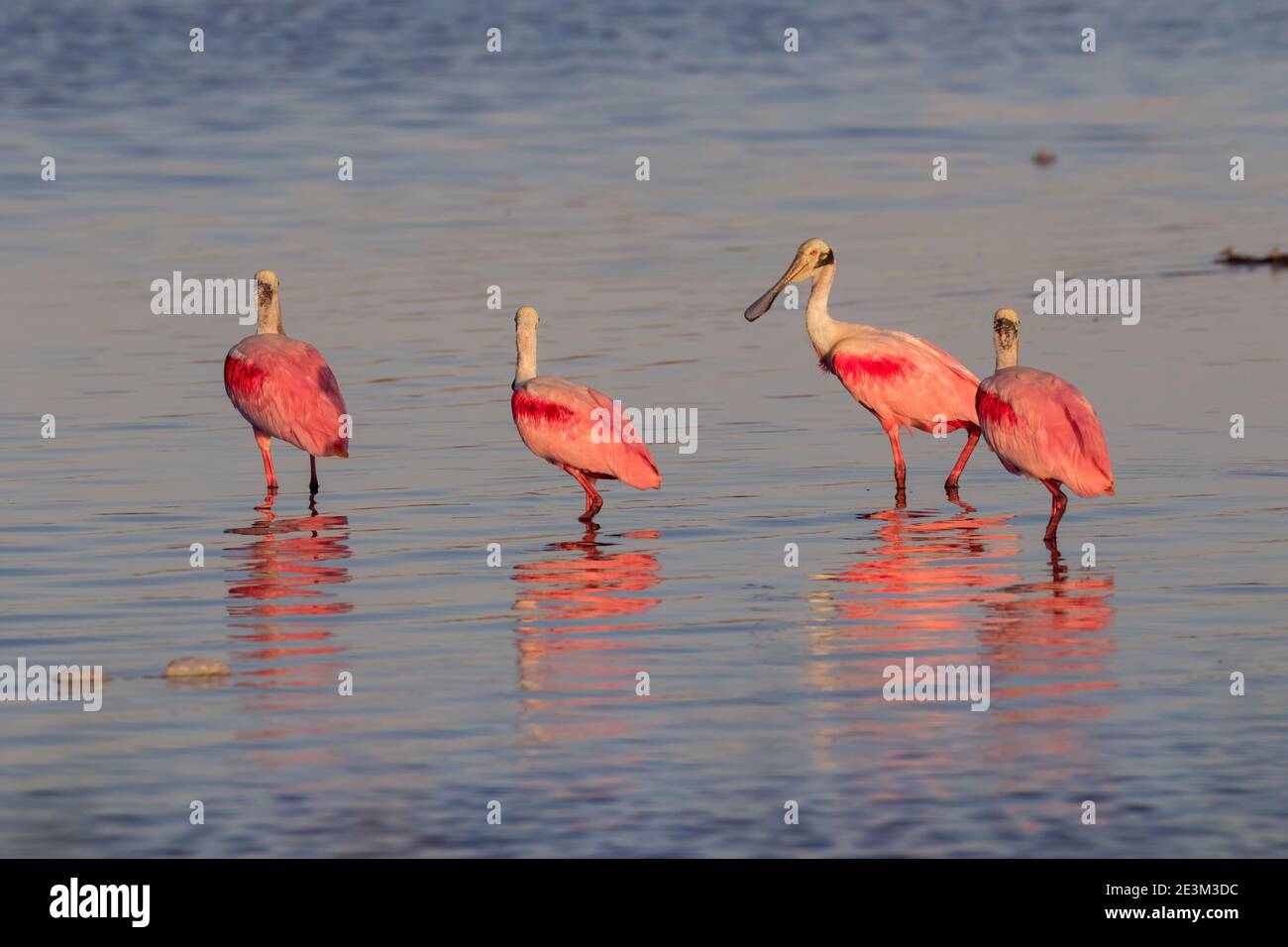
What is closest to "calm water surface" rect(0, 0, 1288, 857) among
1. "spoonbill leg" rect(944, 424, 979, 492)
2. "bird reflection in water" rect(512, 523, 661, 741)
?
"bird reflection in water" rect(512, 523, 661, 741)

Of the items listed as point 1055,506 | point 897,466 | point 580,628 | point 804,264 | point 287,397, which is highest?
point 804,264

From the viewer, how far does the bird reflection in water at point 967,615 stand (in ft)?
36.7

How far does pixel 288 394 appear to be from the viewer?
16375 millimetres

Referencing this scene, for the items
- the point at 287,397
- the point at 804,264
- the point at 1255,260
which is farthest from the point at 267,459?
the point at 1255,260

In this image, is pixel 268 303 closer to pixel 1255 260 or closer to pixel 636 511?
pixel 636 511

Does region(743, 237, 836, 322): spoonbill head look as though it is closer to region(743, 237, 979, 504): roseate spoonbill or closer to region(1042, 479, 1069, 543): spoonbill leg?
region(743, 237, 979, 504): roseate spoonbill

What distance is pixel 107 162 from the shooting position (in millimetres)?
31766

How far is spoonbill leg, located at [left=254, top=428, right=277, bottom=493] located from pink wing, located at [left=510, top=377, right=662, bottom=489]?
5.29 feet

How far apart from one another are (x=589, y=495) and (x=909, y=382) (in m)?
2.38

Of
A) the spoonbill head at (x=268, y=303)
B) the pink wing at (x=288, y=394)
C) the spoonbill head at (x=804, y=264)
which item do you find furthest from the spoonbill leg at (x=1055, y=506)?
the spoonbill head at (x=268, y=303)

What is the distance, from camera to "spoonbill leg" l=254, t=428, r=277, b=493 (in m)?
16.1

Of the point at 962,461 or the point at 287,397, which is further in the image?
the point at 287,397

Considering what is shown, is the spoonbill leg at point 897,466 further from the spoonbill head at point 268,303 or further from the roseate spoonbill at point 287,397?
the spoonbill head at point 268,303

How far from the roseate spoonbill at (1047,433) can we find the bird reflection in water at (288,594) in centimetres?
353
